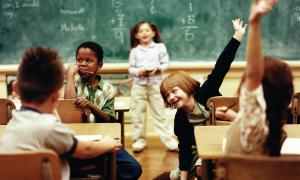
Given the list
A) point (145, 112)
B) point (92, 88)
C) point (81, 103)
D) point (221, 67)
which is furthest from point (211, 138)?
point (145, 112)

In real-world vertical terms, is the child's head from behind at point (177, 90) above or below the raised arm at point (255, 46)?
below

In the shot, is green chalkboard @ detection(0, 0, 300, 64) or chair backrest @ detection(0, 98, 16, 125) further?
green chalkboard @ detection(0, 0, 300, 64)

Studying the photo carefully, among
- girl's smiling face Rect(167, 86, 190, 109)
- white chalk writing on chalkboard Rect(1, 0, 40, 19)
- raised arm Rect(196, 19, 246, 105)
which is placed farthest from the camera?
white chalk writing on chalkboard Rect(1, 0, 40, 19)

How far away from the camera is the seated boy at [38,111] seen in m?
1.79

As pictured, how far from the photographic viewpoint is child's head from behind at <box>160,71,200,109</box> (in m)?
2.92

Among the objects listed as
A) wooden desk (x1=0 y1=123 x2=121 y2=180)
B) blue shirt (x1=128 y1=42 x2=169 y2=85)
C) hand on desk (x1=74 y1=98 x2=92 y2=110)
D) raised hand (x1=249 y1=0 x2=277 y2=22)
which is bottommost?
wooden desk (x1=0 y1=123 x2=121 y2=180)

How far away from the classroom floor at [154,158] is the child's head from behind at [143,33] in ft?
3.54

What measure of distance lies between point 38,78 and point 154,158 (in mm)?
3011

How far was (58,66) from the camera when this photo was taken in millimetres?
1869

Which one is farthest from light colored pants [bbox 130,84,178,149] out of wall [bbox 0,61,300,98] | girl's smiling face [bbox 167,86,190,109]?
girl's smiling face [bbox 167,86,190,109]

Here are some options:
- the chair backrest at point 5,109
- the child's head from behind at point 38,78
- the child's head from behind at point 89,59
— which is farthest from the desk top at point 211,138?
the chair backrest at point 5,109

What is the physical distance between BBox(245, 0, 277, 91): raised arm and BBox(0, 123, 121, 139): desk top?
1.09m

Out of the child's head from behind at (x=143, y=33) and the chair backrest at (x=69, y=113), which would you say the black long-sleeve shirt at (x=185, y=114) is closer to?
the chair backrest at (x=69, y=113)

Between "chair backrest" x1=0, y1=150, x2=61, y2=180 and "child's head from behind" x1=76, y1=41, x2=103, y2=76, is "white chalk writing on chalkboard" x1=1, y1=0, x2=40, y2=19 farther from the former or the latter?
"chair backrest" x1=0, y1=150, x2=61, y2=180
